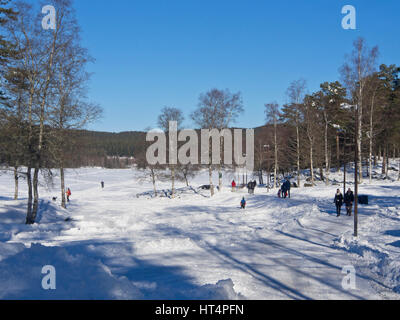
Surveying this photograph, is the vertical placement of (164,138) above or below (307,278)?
above

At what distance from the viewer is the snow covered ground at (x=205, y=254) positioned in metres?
6.08

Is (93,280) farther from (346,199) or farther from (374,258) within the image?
(346,199)

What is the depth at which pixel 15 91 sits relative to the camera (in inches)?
570

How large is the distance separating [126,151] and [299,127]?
420ft

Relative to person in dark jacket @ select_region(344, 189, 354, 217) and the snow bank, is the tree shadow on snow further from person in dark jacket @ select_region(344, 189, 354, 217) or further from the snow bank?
person in dark jacket @ select_region(344, 189, 354, 217)

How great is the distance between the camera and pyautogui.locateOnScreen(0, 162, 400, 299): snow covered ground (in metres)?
6.08

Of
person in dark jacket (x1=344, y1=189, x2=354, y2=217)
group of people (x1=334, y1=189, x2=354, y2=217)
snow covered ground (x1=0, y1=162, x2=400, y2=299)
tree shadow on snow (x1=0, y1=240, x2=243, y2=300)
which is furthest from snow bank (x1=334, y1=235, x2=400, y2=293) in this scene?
person in dark jacket (x1=344, y1=189, x2=354, y2=217)

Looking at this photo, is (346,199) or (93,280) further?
(346,199)

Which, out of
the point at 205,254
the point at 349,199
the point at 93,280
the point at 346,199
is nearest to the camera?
the point at 93,280

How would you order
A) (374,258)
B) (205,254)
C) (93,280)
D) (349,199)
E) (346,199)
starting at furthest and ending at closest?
(346,199), (349,199), (205,254), (374,258), (93,280)

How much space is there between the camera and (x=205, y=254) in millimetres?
10117

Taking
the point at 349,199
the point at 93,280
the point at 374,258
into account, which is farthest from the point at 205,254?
the point at 349,199
